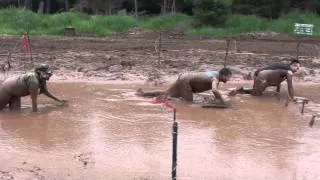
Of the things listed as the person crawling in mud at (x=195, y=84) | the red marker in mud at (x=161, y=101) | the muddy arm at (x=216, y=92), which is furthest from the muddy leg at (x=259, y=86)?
the red marker in mud at (x=161, y=101)

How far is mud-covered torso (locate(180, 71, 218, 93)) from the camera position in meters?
13.3

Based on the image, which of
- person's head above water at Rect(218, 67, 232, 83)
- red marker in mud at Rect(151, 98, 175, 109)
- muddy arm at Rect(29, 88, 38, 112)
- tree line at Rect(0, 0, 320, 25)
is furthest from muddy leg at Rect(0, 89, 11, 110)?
tree line at Rect(0, 0, 320, 25)

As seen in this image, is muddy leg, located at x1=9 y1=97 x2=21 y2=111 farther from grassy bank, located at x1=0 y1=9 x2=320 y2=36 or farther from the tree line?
the tree line

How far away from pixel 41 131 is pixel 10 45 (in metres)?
12.5

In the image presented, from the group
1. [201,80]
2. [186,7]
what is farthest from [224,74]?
[186,7]

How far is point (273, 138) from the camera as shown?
1093 cm

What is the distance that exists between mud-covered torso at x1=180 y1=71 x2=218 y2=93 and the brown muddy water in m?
0.48

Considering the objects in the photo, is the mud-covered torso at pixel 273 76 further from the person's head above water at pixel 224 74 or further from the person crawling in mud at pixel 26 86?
the person crawling in mud at pixel 26 86

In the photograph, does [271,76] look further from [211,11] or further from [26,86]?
[211,11]

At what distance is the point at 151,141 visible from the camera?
10508 mm

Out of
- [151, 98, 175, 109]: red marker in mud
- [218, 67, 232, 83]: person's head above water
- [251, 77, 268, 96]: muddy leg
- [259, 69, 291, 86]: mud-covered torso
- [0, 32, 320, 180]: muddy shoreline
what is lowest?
[0, 32, 320, 180]: muddy shoreline

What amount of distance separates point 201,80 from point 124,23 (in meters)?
17.8

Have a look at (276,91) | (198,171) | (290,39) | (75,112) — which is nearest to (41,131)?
(75,112)

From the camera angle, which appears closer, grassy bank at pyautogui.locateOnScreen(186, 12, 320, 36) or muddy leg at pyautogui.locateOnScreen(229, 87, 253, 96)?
muddy leg at pyautogui.locateOnScreen(229, 87, 253, 96)
